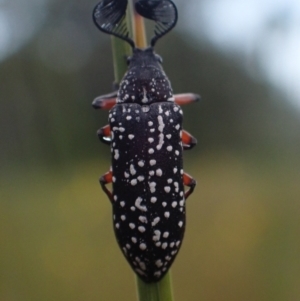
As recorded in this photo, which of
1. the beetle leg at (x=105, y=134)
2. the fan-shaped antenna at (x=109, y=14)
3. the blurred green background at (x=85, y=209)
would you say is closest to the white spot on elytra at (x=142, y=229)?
the beetle leg at (x=105, y=134)

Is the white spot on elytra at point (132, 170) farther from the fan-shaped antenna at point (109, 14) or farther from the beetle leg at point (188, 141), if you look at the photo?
the fan-shaped antenna at point (109, 14)

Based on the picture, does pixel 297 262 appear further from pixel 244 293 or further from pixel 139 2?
pixel 139 2

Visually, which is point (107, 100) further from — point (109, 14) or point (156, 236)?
point (156, 236)

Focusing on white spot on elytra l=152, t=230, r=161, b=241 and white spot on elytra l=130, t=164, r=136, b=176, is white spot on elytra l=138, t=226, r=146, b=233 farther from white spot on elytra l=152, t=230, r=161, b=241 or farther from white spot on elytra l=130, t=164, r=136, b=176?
white spot on elytra l=130, t=164, r=136, b=176

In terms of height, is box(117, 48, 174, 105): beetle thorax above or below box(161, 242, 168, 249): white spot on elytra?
above

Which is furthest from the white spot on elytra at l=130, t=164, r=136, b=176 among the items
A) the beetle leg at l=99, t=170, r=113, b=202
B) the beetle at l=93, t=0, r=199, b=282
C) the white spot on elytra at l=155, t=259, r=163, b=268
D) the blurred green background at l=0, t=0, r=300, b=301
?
the blurred green background at l=0, t=0, r=300, b=301

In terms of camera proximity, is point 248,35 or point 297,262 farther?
point 248,35

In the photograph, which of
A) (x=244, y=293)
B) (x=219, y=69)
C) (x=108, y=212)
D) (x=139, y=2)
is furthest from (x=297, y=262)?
(x=219, y=69)

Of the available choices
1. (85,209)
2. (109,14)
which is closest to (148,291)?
(109,14)
